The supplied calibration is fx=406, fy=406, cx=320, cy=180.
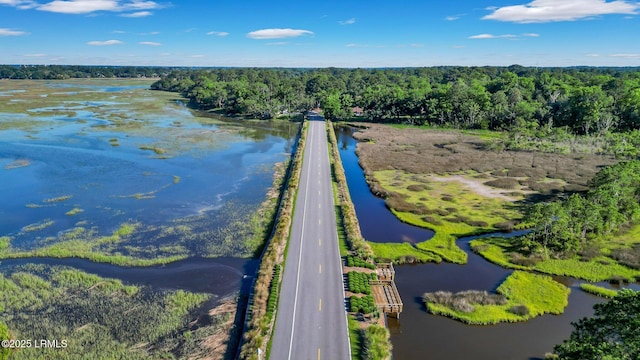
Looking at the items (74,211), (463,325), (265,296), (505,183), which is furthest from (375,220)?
(74,211)

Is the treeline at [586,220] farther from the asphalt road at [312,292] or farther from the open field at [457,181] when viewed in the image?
the asphalt road at [312,292]

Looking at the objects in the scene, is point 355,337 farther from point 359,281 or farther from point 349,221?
point 349,221

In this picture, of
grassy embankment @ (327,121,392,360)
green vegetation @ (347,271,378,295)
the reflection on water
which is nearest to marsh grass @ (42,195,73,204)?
grassy embankment @ (327,121,392,360)

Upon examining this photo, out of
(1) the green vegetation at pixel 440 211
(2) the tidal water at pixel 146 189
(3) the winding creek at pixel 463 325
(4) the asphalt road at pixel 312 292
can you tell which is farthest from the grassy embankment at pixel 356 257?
(2) the tidal water at pixel 146 189

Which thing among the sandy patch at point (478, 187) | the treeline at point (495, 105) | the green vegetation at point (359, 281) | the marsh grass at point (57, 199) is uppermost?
the treeline at point (495, 105)

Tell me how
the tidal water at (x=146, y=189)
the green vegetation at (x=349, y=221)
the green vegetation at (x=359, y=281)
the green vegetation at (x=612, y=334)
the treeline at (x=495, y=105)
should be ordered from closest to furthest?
the green vegetation at (x=612, y=334), the green vegetation at (x=359, y=281), the tidal water at (x=146, y=189), the green vegetation at (x=349, y=221), the treeline at (x=495, y=105)

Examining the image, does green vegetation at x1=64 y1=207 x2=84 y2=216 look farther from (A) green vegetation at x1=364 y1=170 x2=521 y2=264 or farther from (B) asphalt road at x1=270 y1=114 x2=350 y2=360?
(A) green vegetation at x1=364 y1=170 x2=521 y2=264
